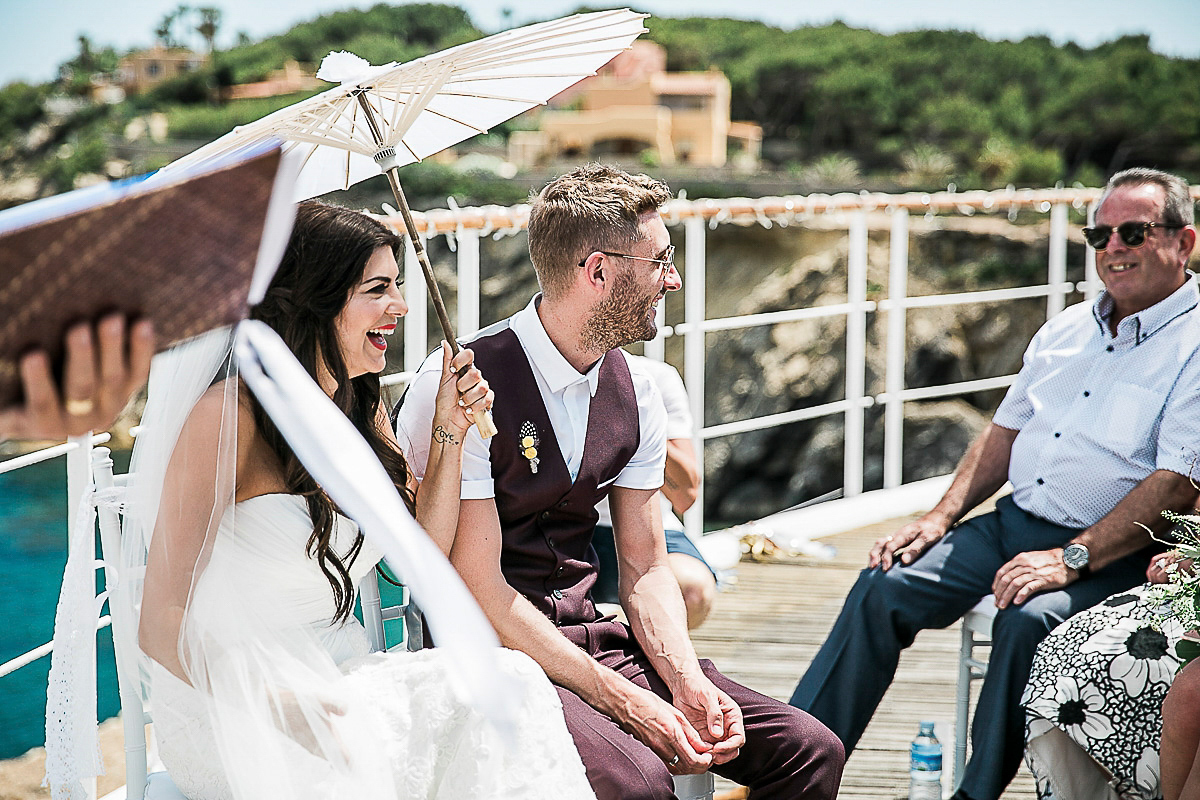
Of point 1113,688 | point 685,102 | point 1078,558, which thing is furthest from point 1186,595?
point 685,102

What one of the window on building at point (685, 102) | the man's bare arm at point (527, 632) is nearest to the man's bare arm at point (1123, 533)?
the man's bare arm at point (527, 632)

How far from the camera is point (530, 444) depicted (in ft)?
6.38

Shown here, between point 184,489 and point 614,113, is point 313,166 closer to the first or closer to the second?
point 184,489

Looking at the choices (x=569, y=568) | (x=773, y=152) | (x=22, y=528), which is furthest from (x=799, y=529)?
(x=773, y=152)

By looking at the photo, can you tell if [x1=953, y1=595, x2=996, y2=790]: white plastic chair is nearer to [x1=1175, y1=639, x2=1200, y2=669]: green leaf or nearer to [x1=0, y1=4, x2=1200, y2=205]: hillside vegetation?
[x1=1175, y1=639, x2=1200, y2=669]: green leaf

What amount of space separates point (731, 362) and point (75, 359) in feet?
82.5

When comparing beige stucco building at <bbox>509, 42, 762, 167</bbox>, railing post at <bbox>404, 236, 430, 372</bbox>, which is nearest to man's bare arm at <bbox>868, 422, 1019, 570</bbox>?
railing post at <bbox>404, 236, 430, 372</bbox>

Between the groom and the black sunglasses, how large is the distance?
1.10 metres

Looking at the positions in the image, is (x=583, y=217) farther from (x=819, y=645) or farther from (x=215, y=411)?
(x=819, y=645)

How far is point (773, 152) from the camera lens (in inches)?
1905

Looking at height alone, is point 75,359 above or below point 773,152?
above

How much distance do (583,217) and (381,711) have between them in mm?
911

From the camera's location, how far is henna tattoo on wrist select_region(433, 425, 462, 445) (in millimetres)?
1822

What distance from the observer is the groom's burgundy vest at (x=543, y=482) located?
6.41 ft
